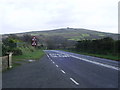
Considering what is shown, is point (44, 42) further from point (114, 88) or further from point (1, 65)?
point (114, 88)

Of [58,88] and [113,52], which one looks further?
[113,52]

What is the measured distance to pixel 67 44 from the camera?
11394cm

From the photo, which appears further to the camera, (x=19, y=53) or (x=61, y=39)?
(x=61, y=39)

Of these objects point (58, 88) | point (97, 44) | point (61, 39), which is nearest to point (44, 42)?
point (61, 39)

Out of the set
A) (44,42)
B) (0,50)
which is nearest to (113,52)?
(0,50)

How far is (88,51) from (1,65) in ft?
133

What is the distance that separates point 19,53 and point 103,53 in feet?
62.6

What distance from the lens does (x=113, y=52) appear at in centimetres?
3894

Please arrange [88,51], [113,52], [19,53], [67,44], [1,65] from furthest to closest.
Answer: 1. [67,44]
2. [88,51]
3. [113,52]
4. [19,53]
5. [1,65]

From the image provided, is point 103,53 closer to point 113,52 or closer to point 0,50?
point 113,52

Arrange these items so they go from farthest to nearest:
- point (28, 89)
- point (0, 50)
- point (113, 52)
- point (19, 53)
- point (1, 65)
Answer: point (113, 52) < point (19, 53) < point (0, 50) < point (1, 65) < point (28, 89)

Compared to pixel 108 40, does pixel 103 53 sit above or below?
below

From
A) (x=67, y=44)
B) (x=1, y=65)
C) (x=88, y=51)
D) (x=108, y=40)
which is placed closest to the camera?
(x=1, y=65)

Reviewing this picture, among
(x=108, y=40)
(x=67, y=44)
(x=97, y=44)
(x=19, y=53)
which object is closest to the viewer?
(x=19, y=53)
